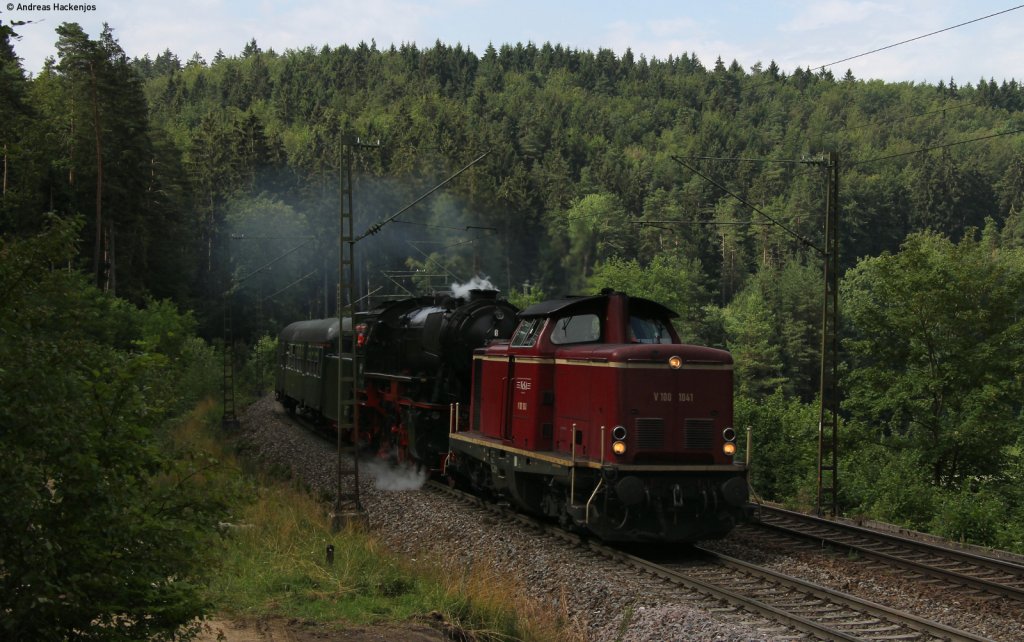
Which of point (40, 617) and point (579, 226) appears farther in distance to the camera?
point (579, 226)

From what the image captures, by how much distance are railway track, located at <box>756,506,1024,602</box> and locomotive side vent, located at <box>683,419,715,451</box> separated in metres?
2.42

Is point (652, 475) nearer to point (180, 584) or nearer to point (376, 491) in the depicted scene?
point (180, 584)

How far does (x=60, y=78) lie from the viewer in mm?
53875

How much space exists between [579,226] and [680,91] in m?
142

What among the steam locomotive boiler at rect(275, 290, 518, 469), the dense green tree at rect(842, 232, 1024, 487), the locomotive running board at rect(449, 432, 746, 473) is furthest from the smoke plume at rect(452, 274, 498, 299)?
the dense green tree at rect(842, 232, 1024, 487)

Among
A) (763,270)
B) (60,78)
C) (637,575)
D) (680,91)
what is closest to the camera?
(637,575)

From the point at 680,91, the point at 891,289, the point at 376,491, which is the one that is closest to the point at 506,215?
the point at 891,289

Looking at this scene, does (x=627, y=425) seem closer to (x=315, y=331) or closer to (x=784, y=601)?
(x=784, y=601)

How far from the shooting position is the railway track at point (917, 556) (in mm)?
11195

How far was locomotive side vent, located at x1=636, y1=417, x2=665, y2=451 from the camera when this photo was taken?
1279 cm

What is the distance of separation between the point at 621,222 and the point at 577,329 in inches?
2844

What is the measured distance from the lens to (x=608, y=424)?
1282 centimetres

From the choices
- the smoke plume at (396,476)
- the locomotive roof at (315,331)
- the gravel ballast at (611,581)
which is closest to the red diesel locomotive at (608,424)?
the gravel ballast at (611,581)

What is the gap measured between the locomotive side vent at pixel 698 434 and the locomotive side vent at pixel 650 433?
368mm
